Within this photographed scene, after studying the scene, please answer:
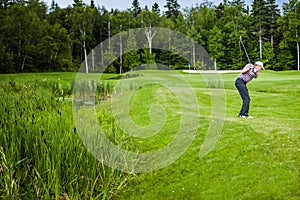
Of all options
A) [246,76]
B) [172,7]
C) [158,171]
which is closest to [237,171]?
[158,171]

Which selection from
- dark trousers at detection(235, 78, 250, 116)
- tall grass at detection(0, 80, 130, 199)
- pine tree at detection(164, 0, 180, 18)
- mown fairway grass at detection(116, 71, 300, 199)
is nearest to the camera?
tall grass at detection(0, 80, 130, 199)

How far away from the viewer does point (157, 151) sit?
4.07 m

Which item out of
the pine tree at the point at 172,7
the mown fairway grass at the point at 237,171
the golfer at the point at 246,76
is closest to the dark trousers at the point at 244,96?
the golfer at the point at 246,76

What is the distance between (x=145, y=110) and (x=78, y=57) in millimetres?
27812

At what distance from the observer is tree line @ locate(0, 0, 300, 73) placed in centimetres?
2478

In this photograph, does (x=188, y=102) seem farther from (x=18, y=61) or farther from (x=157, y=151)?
(x=18, y=61)

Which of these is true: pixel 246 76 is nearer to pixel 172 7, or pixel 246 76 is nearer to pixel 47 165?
pixel 47 165

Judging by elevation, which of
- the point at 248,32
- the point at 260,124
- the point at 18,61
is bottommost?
the point at 260,124

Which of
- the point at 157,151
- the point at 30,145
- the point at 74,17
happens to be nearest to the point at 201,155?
the point at 157,151

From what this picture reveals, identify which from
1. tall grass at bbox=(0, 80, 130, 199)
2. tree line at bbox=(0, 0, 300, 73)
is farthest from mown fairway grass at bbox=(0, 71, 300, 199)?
tree line at bbox=(0, 0, 300, 73)

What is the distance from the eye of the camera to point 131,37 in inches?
1064

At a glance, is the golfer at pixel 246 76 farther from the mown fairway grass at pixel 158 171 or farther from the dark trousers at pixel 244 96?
the mown fairway grass at pixel 158 171

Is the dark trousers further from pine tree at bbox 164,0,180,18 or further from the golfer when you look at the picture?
pine tree at bbox 164,0,180,18

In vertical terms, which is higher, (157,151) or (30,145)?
(30,145)
